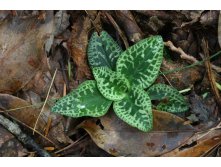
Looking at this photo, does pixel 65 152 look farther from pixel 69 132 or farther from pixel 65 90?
pixel 65 90

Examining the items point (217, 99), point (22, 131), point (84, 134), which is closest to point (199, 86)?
point (217, 99)

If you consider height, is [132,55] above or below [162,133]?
above

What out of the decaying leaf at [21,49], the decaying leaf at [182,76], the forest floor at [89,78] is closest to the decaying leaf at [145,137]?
the forest floor at [89,78]

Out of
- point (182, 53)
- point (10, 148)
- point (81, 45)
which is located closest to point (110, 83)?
point (81, 45)

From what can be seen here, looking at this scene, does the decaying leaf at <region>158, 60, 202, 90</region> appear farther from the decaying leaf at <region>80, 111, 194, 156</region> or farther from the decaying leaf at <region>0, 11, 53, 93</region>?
the decaying leaf at <region>0, 11, 53, 93</region>

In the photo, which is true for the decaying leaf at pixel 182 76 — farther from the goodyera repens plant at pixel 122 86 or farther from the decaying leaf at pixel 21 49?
the decaying leaf at pixel 21 49

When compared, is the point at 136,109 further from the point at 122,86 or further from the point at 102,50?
the point at 102,50

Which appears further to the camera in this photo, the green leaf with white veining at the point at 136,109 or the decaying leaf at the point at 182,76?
the decaying leaf at the point at 182,76
